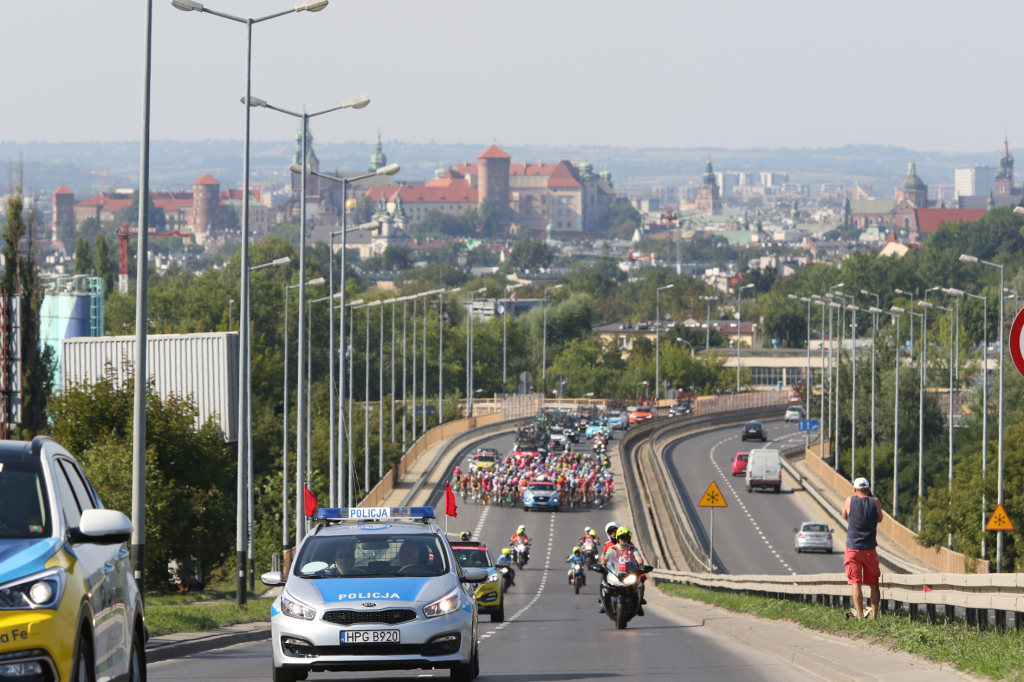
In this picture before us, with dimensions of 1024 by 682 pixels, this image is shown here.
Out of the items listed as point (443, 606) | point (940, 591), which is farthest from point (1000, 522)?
point (443, 606)

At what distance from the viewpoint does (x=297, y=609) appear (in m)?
11.6

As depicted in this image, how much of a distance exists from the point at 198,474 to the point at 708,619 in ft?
64.7

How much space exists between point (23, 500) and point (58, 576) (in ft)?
2.94

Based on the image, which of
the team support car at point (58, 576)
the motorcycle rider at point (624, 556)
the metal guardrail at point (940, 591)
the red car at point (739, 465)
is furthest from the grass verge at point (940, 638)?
the red car at point (739, 465)

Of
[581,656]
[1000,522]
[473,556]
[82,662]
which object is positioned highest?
[82,662]

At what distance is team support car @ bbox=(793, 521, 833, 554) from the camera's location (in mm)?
58312

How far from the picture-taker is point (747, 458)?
84688mm

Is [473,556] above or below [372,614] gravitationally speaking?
below

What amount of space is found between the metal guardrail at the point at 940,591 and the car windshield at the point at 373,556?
175 inches

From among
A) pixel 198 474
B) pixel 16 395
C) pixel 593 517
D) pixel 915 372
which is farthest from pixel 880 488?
pixel 16 395

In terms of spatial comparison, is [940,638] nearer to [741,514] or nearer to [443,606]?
[443,606]

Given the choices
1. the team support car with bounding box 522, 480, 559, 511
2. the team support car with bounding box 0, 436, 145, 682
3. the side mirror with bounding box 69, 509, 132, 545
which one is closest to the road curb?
the team support car with bounding box 0, 436, 145, 682

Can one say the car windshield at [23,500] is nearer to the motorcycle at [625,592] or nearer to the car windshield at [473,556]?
the motorcycle at [625,592]

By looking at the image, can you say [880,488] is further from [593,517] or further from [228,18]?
[228,18]
